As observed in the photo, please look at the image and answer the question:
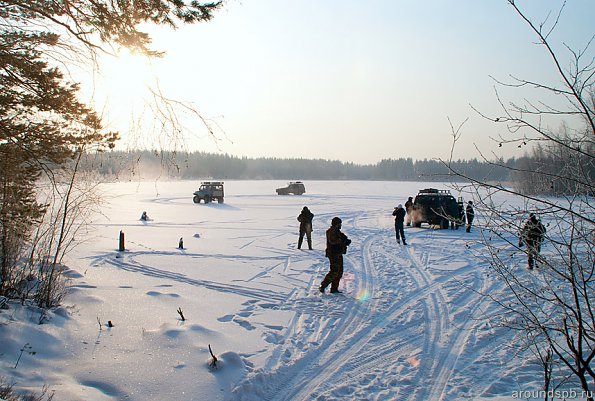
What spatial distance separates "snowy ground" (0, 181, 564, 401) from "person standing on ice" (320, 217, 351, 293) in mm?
287

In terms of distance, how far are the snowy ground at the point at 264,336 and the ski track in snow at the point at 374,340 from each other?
2 centimetres

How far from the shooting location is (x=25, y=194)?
21.9ft

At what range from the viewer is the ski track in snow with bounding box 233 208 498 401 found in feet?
14.4

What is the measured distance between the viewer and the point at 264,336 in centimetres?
600

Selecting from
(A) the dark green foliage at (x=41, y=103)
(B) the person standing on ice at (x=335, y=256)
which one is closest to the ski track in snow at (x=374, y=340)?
(B) the person standing on ice at (x=335, y=256)

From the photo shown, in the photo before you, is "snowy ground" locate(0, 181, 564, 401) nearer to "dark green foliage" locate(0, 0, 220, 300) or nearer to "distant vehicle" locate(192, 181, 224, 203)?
"dark green foliage" locate(0, 0, 220, 300)

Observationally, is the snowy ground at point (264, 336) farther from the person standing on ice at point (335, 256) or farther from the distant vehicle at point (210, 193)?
the distant vehicle at point (210, 193)

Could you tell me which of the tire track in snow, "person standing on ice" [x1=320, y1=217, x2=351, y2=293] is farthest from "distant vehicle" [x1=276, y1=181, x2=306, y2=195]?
the tire track in snow

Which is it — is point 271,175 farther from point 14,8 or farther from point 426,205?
point 14,8

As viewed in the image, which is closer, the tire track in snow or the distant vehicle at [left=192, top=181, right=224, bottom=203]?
the tire track in snow

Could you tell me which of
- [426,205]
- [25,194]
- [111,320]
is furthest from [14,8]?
[426,205]

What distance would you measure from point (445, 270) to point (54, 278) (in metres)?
9.49

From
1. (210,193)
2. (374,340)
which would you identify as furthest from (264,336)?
(210,193)

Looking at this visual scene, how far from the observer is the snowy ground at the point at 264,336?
14.1 feet
